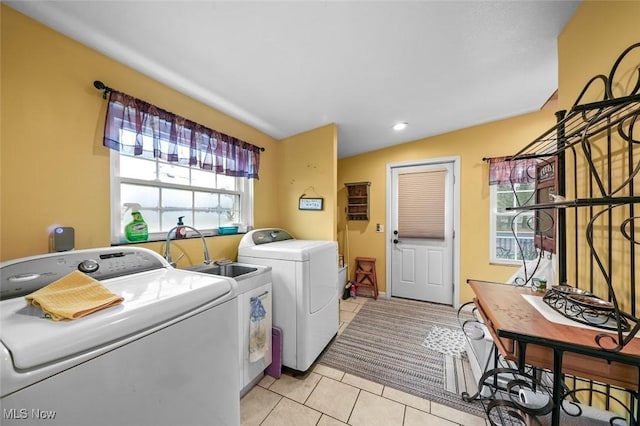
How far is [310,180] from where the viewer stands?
8.67 feet

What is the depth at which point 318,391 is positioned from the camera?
5.50 feet

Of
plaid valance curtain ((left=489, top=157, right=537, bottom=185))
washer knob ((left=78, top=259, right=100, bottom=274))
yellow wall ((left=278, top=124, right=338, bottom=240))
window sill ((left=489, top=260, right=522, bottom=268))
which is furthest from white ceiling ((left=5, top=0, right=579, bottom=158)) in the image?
window sill ((left=489, top=260, right=522, bottom=268))

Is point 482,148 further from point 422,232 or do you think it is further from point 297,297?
point 297,297

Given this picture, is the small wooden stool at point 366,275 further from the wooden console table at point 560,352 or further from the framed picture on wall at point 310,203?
the wooden console table at point 560,352

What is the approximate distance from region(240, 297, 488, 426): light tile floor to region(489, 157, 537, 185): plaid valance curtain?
2.49 metres

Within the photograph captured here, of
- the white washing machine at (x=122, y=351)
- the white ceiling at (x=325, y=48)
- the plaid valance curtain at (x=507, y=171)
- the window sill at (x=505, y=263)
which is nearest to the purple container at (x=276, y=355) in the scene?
the white washing machine at (x=122, y=351)

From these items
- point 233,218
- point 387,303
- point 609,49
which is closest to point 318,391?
point 233,218

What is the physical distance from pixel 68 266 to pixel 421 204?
3552 mm

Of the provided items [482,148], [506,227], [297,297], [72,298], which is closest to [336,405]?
[297,297]

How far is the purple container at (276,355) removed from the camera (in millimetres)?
1810

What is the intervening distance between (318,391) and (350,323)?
1096 millimetres

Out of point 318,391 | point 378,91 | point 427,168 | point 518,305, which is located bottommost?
point 318,391

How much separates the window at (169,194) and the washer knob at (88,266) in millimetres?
344

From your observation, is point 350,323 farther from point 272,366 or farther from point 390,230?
point 390,230
